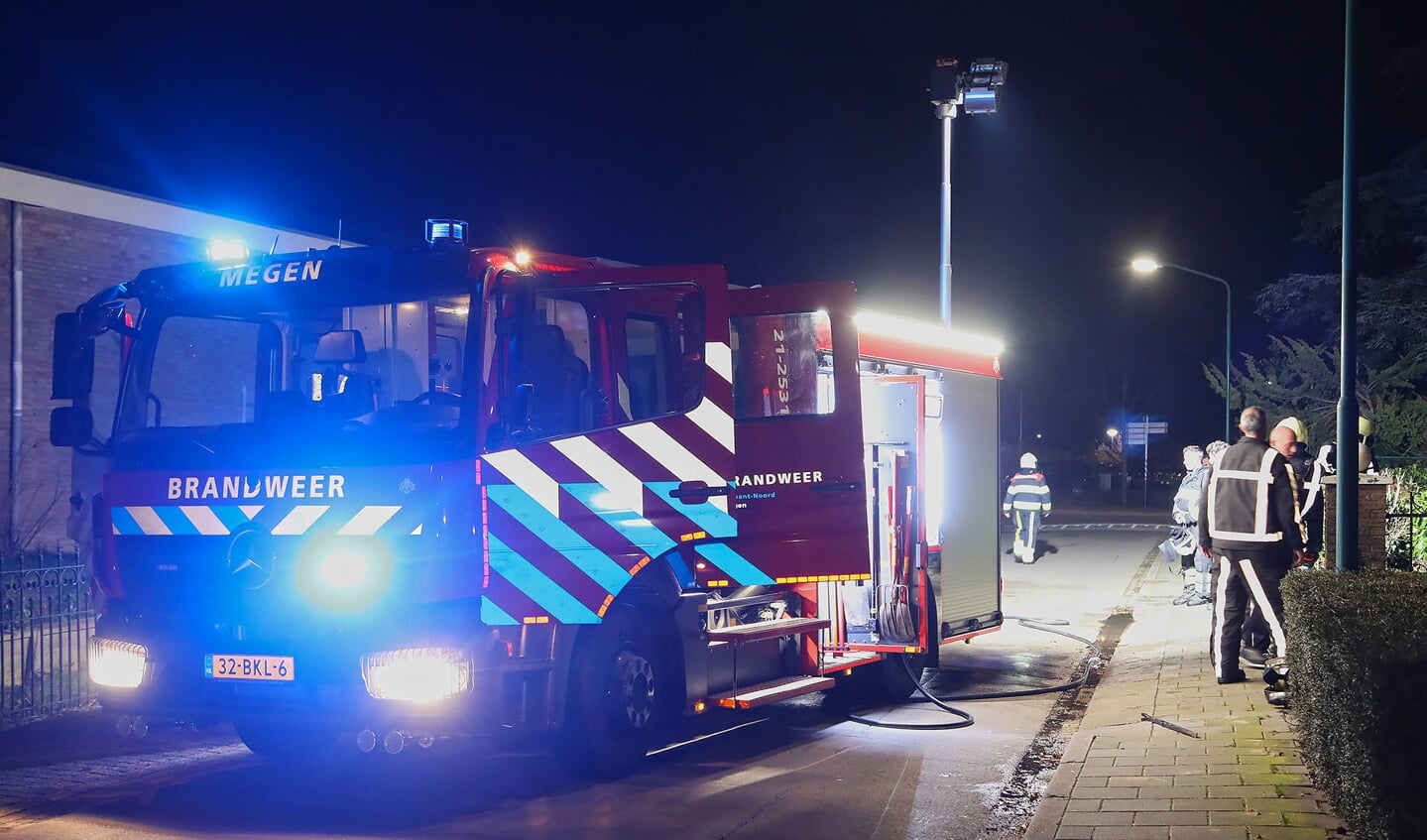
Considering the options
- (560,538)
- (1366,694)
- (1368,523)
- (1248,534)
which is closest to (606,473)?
(560,538)

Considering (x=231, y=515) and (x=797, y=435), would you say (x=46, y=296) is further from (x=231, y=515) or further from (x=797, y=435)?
(x=797, y=435)

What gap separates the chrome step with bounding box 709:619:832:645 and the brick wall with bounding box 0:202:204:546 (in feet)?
34.1

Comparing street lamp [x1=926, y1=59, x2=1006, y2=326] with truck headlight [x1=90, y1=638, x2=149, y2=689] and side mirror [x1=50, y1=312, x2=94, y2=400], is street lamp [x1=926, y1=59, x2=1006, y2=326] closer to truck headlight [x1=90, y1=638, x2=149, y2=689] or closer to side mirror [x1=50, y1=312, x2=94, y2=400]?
side mirror [x1=50, y1=312, x2=94, y2=400]

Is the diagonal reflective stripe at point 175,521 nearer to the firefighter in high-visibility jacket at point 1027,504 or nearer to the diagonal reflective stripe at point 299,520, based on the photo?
the diagonal reflective stripe at point 299,520

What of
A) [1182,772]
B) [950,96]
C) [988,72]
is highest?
[988,72]

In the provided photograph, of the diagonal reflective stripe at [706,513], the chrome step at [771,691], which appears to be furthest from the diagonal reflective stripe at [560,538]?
the chrome step at [771,691]

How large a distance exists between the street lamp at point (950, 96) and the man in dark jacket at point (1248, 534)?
5.81m

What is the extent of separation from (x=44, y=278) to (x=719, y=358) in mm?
11470

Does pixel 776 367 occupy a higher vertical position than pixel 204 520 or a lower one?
higher

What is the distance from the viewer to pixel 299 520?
622 cm

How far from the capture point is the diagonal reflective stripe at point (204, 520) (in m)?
6.42

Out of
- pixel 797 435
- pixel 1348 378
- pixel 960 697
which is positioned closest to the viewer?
pixel 797 435

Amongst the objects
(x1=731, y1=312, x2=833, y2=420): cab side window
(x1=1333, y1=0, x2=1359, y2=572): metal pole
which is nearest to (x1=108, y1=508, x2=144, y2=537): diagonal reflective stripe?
(x1=731, y1=312, x2=833, y2=420): cab side window

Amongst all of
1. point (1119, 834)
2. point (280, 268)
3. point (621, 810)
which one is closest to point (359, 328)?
point (280, 268)
